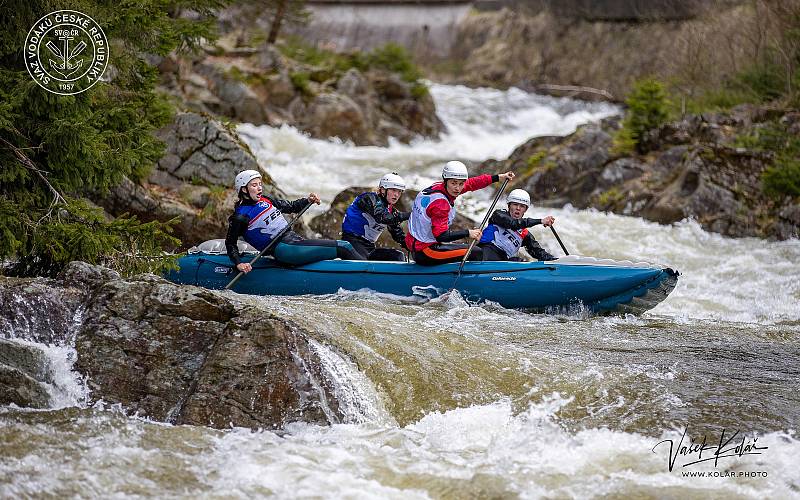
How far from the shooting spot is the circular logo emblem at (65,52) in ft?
23.3

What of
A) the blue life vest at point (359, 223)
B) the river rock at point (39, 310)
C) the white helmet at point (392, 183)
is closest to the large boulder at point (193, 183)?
the blue life vest at point (359, 223)

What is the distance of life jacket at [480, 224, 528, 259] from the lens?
9539mm

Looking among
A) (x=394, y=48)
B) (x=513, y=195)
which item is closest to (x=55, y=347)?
(x=513, y=195)

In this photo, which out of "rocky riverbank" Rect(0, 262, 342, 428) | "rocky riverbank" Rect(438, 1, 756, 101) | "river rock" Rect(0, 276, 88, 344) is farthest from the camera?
"rocky riverbank" Rect(438, 1, 756, 101)

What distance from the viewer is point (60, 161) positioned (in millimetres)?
7191

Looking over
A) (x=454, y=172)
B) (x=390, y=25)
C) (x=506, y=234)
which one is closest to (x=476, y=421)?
(x=454, y=172)

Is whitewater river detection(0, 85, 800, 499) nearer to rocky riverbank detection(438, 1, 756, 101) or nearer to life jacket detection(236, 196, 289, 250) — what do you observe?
life jacket detection(236, 196, 289, 250)

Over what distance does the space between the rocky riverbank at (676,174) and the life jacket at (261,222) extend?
7.38m

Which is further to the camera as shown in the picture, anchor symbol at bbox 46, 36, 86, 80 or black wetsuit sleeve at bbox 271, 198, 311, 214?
black wetsuit sleeve at bbox 271, 198, 311, 214

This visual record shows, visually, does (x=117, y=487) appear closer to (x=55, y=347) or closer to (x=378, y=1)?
(x=55, y=347)

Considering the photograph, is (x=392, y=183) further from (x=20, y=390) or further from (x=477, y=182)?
(x=20, y=390)
